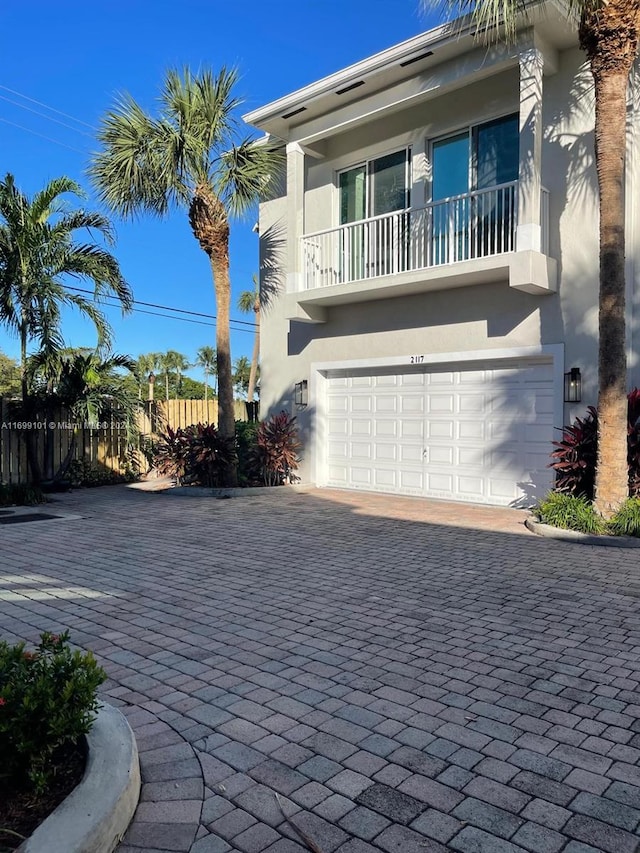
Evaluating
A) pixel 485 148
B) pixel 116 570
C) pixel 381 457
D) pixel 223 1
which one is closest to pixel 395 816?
pixel 116 570

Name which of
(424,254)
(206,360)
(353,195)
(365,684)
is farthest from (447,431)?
(206,360)

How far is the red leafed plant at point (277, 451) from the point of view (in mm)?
13359

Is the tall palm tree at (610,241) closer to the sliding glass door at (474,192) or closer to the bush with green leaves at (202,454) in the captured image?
the sliding glass door at (474,192)

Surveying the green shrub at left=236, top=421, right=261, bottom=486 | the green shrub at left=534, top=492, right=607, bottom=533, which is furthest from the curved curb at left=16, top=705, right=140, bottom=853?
the green shrub at left=236, top=421, right=261, bottom=486

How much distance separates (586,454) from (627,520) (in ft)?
4.21

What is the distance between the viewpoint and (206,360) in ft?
201

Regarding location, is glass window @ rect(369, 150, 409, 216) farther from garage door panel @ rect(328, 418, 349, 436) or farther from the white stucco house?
garage door panel @ rect(328, 418, 349, 436)

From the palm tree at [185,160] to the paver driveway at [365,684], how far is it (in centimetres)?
715

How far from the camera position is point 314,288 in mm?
12773

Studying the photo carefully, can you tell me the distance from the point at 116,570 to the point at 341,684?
Result: 3736 millimetres

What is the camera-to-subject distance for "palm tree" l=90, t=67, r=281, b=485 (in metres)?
11.6

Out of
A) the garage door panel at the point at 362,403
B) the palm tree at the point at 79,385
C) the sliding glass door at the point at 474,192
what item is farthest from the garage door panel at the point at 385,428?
the palm tree at the point at 79,385

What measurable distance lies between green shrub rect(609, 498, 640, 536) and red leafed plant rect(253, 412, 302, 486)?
6895mm

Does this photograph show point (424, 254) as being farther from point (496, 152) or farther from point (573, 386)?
point (573, 386)
